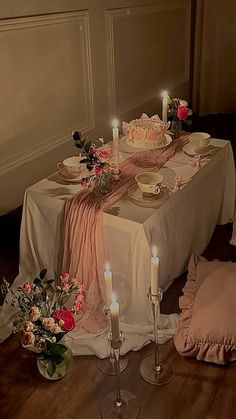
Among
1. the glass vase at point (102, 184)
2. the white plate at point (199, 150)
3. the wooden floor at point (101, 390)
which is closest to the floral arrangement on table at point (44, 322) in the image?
the wooden floor at point (101, 390)

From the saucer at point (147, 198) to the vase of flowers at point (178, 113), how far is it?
24.8 inches

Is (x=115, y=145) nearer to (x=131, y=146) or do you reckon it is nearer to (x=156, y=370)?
(x=131, y=146)

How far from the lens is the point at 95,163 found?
2.02 m

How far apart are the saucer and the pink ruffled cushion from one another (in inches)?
16.3

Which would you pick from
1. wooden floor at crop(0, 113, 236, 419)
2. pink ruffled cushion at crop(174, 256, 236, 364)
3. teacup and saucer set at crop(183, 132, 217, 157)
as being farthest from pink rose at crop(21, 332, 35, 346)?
teacup and saucer set at crop(183, 132, 217, 157)

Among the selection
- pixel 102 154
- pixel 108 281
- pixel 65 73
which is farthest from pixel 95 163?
pixel 65 73

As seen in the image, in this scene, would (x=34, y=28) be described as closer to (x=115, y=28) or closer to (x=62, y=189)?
(x=115, y=28)

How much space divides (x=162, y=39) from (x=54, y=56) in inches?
57.8

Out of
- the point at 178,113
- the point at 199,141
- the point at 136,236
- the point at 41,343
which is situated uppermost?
the point at 178,113

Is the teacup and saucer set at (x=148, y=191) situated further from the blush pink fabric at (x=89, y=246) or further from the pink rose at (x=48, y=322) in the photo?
the pink rose at (x=48, y=322)

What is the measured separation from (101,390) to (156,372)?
0.74ft

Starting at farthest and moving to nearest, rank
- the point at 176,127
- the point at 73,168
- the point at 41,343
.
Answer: the point at 176,127 < the point at 73,168 < the point at 41,343

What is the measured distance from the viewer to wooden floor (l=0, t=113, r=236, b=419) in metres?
1.71

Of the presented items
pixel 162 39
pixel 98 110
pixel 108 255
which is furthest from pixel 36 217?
pixel 162 39
